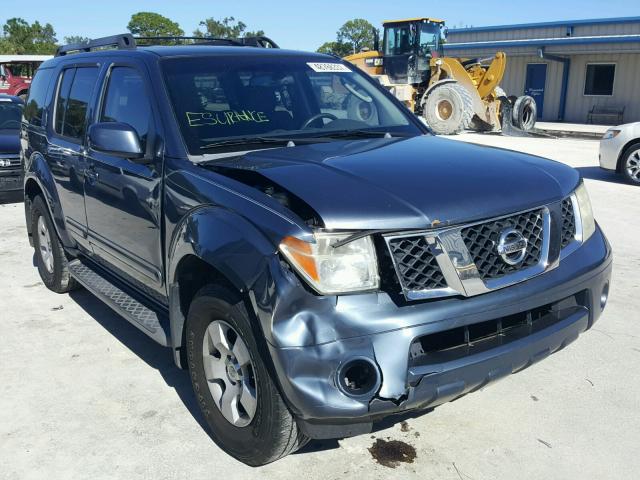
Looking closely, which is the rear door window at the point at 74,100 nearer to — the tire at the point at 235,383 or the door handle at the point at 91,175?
the door handle at the point at 91,175

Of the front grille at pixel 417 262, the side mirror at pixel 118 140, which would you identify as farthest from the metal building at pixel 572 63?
the front grille at pixel 417 262

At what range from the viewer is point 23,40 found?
6575cm

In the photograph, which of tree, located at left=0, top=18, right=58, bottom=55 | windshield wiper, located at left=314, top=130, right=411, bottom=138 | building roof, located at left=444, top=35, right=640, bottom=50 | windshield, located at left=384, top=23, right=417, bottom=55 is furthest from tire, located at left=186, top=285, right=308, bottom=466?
tree, located at left=0, top=18, right=58, bottom=55

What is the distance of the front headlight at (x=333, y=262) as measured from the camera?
240cm

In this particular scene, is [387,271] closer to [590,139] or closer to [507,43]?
[590,139]

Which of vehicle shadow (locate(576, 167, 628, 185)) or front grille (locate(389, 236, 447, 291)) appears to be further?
vehicle shadow (locate(576, 167, 628, 185))

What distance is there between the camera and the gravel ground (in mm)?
2914

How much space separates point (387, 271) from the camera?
2.46 meters

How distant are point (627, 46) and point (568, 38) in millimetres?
2581

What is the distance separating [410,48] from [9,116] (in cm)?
1229

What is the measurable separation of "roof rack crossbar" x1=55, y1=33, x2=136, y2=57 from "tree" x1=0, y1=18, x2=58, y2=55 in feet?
199

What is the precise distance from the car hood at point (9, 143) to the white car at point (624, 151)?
9.42 metres

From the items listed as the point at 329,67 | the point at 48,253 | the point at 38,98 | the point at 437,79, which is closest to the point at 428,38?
the point at 437,79

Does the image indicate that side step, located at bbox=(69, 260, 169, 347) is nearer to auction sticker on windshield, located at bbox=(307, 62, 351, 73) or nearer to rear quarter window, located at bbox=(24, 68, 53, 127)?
rear quarter window, located at bbox=(24, 68, 53, 127)
